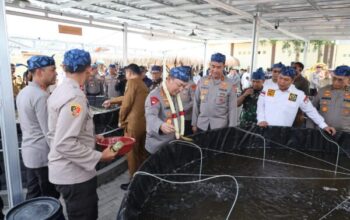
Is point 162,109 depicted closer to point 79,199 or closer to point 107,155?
point 107,155

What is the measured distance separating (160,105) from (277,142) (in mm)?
1680

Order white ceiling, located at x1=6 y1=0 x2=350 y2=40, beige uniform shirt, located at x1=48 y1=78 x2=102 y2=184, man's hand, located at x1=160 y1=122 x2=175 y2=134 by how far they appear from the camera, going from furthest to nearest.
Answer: white ceiling, located at x1=6 y1=0 x2=350 y2=40, man's hand, located at x1=160 y1=122 x2=175 y2=134, beige uniform shirt, located at x1=48 y1=78 x2=102 y2=184

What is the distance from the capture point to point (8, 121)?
171 cm

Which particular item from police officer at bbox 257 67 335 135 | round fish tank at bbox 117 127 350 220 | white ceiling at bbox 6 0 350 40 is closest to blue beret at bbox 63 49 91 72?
round fish tank at bbox 117 127 350 220

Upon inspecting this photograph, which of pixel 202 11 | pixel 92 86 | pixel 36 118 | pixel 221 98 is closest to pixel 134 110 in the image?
pixel 221 98

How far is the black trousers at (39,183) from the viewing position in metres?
1.90

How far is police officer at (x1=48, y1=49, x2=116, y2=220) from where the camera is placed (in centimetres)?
133

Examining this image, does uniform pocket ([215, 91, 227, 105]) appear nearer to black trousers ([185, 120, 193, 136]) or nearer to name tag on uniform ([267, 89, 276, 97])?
name tag on uniform ([267, 89, 276, 97])

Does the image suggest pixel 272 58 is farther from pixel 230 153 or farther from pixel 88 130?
pixel 88 130

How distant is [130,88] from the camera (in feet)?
9.54

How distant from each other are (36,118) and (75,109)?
26.6 inches

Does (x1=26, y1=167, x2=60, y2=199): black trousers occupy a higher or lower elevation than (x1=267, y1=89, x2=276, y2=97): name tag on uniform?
lower

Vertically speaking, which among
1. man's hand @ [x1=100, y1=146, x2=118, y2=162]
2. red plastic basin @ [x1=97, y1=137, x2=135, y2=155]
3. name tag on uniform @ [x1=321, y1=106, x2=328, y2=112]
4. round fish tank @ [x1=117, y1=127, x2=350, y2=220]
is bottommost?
round fish tank @ [x1=117, y1=127, x2=350, y2=220]

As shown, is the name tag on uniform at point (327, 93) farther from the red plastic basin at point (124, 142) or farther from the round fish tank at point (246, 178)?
the red plastic basin at point (124, 142)
